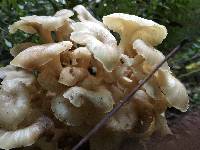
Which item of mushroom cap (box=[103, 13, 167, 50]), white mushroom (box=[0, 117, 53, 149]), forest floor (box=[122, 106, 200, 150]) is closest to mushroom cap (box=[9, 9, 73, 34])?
mushroom cap (box=[103, 13, 167, 50])

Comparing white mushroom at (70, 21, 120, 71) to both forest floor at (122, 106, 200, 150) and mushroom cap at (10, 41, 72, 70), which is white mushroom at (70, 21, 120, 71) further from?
forest floor at (122, 106, 200, 150)

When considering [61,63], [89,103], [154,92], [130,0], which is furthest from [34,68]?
[130,0]

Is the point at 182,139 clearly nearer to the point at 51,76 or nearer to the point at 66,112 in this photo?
the point at 66,112

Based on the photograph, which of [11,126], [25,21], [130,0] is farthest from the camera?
[130,0]

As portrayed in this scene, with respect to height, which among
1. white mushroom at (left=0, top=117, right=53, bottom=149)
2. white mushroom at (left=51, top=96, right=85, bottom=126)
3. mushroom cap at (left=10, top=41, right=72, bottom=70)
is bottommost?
white mushroom at (left=0, top=117, right=53, bottom=149)

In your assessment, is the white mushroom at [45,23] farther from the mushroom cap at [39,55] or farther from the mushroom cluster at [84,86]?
the mushroom cap at [39,55]

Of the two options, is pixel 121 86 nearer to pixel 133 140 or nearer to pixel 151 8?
pixel 133 140

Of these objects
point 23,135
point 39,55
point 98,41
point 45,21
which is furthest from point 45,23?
point 23,135
